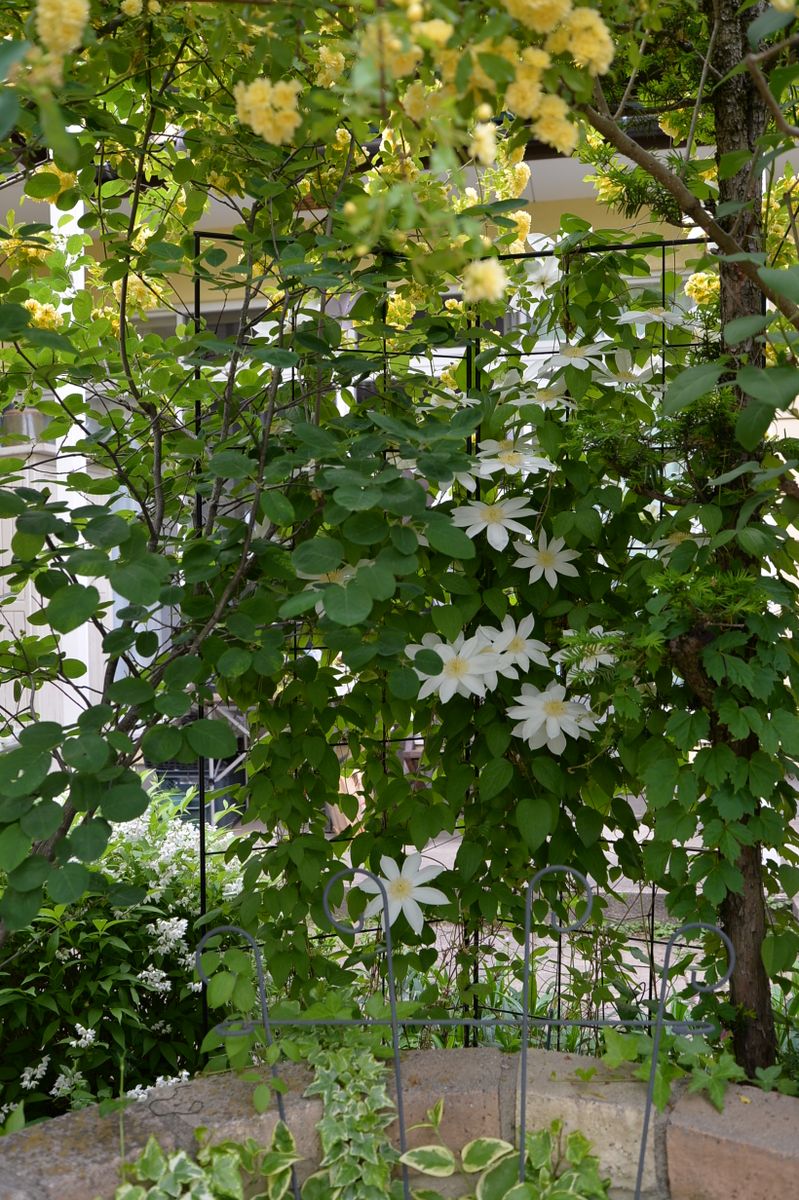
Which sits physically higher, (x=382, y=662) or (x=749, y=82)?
(x=749, y=82)

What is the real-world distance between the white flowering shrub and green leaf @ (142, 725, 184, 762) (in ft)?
3.00

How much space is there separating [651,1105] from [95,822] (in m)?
0.81

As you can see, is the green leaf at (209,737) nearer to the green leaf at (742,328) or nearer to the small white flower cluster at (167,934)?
the green leaf at (742,328)

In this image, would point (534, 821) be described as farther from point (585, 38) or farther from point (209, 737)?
point (585, 38)

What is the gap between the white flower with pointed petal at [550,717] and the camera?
5.52 feet

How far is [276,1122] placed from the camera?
1428 mm

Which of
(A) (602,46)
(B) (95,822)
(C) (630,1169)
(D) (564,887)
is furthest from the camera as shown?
(D) (564,887)

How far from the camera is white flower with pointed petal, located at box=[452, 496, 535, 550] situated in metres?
1.69

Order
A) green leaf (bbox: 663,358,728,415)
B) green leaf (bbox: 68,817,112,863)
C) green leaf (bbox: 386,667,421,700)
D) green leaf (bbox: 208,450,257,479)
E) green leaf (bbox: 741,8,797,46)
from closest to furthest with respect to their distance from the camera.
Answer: green leaf (bbox: 741,8,797,46) < green leaf (bbox: 663,358,728,415) < green leaf (bbox: 68,817,112,863) < green leaf (bbox: 208,450,257,479) < green leaf (bbox: 386,667,421,700)

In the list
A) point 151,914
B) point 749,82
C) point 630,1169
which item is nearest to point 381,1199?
point 630,1169

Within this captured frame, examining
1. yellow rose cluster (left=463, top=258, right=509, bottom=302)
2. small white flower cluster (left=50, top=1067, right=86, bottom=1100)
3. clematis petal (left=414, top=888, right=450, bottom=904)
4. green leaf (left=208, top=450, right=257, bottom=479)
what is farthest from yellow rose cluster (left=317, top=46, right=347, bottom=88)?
small white flower cluster (left=50, top=1067, right=86, bottom=1100)

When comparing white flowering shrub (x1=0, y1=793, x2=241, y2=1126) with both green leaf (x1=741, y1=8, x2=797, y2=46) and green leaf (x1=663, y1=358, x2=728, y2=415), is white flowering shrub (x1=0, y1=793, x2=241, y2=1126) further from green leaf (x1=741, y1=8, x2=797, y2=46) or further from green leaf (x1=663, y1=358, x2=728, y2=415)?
green leaf (x1=741, y1=8, x2=797, y2=46)

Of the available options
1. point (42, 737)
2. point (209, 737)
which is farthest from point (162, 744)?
point (42, 737)

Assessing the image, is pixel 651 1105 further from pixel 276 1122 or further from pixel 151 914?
pixel 151 914
